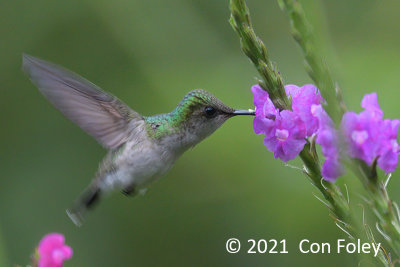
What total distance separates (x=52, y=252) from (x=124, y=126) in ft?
3.49

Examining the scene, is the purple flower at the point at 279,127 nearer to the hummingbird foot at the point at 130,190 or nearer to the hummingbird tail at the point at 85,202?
the hummingbird foot at the point at 130,190

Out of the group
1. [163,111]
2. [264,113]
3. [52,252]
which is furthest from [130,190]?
[163,111]

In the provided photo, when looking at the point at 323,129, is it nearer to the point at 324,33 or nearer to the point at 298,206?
the point at 324,33

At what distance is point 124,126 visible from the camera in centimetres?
271

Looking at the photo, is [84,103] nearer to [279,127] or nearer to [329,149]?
[279,127]

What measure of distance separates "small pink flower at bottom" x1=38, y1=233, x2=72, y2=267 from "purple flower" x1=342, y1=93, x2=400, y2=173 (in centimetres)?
97

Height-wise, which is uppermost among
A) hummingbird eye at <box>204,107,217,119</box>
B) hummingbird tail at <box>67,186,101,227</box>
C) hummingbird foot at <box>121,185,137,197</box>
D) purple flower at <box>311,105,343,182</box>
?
hummingbird eye at <box>204,107,217,119</box>

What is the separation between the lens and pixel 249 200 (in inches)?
144

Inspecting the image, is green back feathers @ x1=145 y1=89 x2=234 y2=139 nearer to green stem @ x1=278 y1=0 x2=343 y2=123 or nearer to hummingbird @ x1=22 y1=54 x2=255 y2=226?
hummingbird @ x1=22 y1=54 x2=255 y2=226

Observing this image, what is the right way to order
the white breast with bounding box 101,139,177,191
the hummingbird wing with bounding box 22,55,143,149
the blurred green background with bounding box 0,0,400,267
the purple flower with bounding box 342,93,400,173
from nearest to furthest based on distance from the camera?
the purple flower with bounding box 342,93,400,173
the hummingbird wing with bounding box 22,55,143,149
the white breast with bounding box 101,139,177,191
the blurred green background with bounding box 0,0,400,267

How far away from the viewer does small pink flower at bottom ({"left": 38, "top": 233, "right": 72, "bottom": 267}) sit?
1712mm

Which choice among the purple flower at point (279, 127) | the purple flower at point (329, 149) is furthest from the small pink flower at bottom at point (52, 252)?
the purple flower at point (329, 149)

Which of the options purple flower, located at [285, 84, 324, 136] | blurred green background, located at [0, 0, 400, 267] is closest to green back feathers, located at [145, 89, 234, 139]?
purple flower, located at [285, 84, 324, 136]

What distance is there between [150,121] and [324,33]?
162 cm
